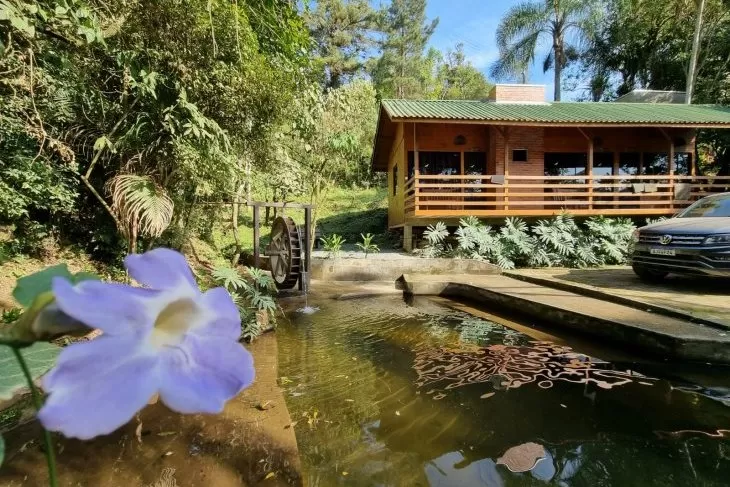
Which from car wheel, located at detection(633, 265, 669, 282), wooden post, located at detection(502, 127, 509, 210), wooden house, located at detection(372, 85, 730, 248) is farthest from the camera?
wooden house, located at detection(372, 85, 730, 248)

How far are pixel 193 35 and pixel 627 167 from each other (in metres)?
15.5

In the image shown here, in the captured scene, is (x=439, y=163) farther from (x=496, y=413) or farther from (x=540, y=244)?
(x=496, y=413)

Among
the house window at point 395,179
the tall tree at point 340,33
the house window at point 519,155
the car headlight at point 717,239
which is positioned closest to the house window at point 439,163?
the house window at point 519,155

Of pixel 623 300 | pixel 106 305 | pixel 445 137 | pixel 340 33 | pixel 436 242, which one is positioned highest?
pixel 340 33

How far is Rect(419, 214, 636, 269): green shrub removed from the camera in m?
11.8

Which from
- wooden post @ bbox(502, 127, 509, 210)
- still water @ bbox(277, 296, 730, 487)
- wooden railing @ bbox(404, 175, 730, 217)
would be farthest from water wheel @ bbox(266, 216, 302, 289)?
wooden post @ bbox(502, 127, 509, 210)

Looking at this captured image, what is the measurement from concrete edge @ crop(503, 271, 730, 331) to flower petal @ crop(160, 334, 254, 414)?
553 centimetres

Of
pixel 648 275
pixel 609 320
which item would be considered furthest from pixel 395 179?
pixel 609 320

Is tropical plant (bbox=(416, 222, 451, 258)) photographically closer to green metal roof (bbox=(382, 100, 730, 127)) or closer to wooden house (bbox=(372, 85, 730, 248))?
wooden house (bbox=(372, 85, 730, 248))

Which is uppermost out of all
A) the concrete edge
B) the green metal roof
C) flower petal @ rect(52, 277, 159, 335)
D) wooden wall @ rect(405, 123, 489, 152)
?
the green metal roof

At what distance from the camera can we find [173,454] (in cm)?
252

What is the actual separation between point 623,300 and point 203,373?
6.73 meters

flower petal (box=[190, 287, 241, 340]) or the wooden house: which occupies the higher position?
the wooden house

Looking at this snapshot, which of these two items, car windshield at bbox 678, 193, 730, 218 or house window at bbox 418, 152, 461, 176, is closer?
car windshield at bbox 678, 193, 730, 218
